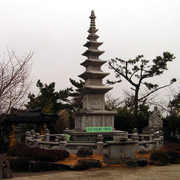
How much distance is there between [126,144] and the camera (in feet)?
43.0

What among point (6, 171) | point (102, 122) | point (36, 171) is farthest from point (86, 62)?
point (6, 171)

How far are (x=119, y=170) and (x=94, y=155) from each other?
106 inches

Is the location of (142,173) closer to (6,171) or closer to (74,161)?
(74,161)

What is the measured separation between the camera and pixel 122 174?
34.2ft

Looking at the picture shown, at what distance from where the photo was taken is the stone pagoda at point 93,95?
17469mm

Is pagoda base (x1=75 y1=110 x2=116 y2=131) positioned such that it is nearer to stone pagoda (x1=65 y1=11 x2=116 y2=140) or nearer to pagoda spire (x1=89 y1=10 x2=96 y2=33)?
stone pagoda (x1=65 y1=11 x2=116 y2=140)

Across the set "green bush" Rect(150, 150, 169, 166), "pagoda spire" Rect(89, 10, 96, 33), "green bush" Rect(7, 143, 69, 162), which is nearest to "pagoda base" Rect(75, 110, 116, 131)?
"green bush" Rect(7, 143, 69, 162)

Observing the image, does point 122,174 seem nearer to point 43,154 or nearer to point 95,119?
point 43,154

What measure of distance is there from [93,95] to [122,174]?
8.98 m

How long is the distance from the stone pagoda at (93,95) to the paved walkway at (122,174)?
5.85m

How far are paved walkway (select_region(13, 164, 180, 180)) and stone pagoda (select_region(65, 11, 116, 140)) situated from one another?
5.85 m

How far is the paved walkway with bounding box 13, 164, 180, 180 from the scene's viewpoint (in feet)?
32.3

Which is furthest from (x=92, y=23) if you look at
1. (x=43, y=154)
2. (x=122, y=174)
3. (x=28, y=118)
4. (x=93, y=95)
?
(x=122, y=174)

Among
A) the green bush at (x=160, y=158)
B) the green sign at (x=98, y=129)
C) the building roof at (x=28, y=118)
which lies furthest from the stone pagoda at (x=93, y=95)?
the green bush at (x=160, y=158)
